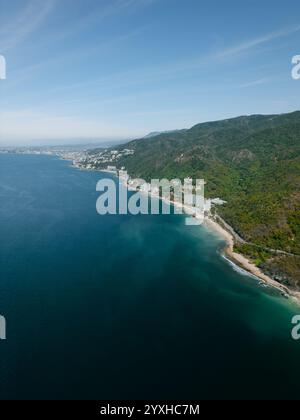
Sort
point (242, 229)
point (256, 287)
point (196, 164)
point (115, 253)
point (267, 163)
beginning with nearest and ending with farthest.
→ point (256, 287)
point (115, 253)
point (242, 229)
point (267, 163)
point (196, 164)

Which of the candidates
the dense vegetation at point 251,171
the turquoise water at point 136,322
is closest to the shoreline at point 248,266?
the dense vegetation at point 251,171

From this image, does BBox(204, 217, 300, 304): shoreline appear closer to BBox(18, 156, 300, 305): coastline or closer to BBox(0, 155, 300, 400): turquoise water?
BBox(18, 156, 300, 305): coastline

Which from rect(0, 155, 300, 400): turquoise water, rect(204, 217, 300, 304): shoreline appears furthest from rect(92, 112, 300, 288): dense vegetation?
rect(0, 155, 300, 400): turquoise water

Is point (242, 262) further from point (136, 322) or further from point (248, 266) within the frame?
point (136, 322)

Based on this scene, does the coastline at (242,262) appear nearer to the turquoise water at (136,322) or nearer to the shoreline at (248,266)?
the shoreline at (248,266)
